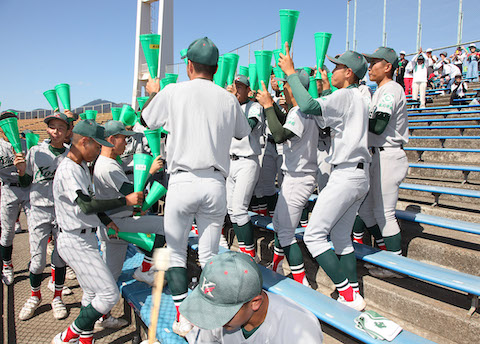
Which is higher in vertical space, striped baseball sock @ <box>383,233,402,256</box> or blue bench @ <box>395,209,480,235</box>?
blue bench @ <box>395,209,480,235</box>

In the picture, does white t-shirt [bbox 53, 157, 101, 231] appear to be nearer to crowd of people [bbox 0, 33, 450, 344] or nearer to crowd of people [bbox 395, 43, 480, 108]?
crowd of people [bbox 0, 33, 450, 344]

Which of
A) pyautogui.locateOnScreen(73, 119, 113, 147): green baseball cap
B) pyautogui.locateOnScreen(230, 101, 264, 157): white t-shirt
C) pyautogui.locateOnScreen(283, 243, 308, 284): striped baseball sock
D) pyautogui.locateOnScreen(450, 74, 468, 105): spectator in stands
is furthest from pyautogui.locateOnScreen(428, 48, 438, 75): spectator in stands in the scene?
pyautogui.locateOnScreen(73, 119, 113, 147): green baseball cap

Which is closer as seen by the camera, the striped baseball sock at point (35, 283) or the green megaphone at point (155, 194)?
the green megaphone at point (155, 194)

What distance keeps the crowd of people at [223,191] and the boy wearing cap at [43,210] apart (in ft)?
0.04

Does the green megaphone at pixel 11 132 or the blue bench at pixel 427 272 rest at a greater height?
the green megaphone at pixel 11 132

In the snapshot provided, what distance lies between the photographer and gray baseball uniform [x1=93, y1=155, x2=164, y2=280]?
10.5 feet

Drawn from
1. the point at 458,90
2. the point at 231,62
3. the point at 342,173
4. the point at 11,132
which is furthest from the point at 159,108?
the point at 458,90

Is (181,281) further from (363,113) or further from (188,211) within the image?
(363,113)

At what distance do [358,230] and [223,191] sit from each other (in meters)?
1.87

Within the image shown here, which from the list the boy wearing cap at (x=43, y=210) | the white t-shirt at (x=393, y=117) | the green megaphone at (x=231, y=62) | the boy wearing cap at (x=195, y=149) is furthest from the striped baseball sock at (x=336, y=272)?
the boy wearing cap at (x=43, y=210)

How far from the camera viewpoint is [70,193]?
2570mm

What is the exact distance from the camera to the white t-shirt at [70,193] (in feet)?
8.46

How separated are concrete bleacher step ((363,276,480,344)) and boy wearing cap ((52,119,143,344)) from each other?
2156 mm

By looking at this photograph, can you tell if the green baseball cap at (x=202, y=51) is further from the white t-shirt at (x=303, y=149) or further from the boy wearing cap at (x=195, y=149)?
the white t-shirt at (x=303, y=149)
